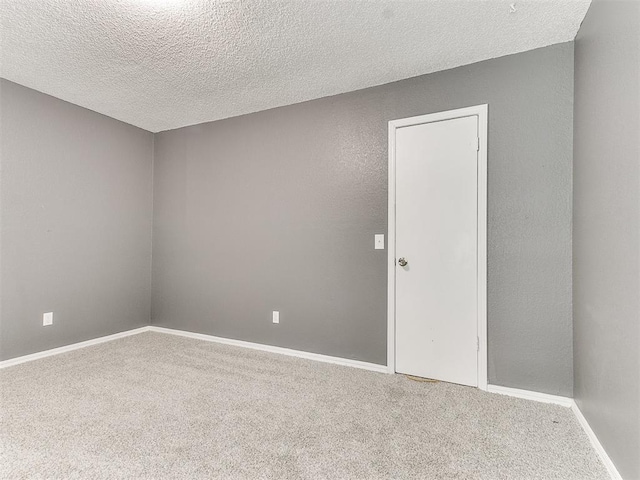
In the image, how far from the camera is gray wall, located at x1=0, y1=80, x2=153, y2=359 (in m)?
2.87

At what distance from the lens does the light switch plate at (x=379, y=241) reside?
9.23 feet

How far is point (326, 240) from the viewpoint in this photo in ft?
10.1

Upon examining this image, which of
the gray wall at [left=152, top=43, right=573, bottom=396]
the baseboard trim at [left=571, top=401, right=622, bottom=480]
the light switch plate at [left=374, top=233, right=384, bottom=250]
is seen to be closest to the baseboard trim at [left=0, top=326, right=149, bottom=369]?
the gray wall at [left=152, top=43, right=573, bottom=396]

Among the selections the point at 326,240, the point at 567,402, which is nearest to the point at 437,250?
the point at 326,240

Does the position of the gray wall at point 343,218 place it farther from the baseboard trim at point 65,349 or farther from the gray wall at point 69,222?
the baseboard trim at point 65,349

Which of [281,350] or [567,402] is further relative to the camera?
[281,350]

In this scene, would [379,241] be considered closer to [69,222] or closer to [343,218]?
[343,218]

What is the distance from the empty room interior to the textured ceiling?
2 centimetres

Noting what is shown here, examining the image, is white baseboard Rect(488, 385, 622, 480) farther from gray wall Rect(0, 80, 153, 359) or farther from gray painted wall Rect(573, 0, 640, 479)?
gray wall Rect(0, 80, 153, 359)

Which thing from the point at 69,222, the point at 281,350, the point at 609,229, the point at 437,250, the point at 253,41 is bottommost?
the point at 281,350

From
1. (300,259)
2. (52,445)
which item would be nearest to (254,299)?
(300,259)

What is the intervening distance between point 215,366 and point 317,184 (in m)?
1.83

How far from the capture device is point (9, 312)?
2844 mm

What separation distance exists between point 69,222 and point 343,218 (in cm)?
268
